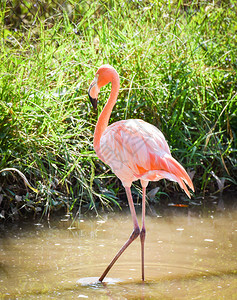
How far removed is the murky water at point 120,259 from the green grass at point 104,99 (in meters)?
0.34

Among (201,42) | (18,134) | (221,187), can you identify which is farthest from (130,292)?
(201,42)

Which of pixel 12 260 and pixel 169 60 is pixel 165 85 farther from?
pixel 12 260

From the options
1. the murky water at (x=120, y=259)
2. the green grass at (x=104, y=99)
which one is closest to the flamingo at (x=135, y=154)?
the murky water at (x=120, y=259)

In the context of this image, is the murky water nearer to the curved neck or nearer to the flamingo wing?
the flamingo wing

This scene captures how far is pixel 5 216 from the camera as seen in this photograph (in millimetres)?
4320

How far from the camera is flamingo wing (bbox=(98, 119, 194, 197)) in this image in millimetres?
3186

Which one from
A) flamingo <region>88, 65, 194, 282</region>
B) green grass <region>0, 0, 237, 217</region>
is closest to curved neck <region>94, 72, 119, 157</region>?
flamingo <region>88, 65, 194, 282</region>

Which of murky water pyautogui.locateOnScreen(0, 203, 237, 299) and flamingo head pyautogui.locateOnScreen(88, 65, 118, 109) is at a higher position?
flamingo head pyautogui.locateOnScreen(88, 65, 118, 109)

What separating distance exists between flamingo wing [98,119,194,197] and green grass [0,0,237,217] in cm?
87

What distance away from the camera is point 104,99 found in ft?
15.8

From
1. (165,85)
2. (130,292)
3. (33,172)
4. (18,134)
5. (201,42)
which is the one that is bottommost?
(130,292)

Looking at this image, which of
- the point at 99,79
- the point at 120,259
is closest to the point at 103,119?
the point at 99,79

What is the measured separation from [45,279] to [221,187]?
2.29 m

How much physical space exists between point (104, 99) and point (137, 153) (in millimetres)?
1650
